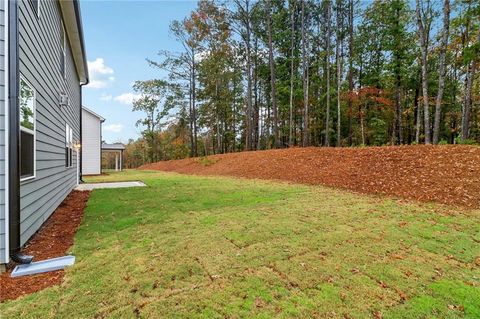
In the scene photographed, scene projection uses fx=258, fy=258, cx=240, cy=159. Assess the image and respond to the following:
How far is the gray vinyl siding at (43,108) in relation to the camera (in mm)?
3557

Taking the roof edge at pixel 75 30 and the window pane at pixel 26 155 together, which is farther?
the roof edge at pixel 75 30

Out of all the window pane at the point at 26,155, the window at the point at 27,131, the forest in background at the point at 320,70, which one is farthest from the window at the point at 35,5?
the forest in background at the point at 320,70

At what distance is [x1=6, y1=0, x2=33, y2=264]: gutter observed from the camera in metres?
2.85

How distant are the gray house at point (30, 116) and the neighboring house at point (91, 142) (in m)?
11.1

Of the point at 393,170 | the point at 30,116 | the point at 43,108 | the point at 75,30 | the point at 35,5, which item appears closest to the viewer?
the point at 30,116

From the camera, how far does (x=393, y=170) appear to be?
796cm

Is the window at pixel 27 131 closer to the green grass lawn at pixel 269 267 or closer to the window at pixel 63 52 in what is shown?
the green grass lawn at pixel 269 267

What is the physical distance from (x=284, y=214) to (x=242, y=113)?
2527 cm

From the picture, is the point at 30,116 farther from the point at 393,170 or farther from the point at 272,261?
the point at 393,170

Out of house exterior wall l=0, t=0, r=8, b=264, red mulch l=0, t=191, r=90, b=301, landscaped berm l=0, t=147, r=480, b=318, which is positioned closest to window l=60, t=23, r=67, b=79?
red mulch l=0, t=191, r=90, b=301

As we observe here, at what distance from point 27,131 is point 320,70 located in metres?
23.1

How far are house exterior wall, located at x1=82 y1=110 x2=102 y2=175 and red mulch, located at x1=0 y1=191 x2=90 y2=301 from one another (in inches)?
485

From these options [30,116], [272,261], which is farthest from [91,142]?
[272,261]

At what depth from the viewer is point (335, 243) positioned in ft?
11.2
